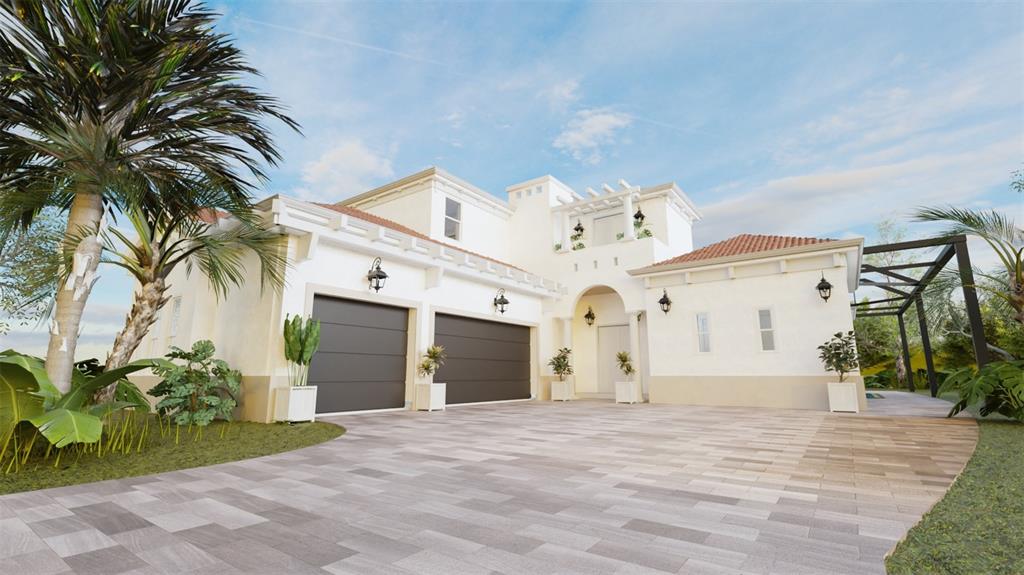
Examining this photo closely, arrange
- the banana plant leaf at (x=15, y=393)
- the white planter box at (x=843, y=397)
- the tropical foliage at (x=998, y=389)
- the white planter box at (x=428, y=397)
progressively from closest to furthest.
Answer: the banana plant leaf at (x=15, y=393) < the tropical foliage at (x=998, y=389) < the white planter box at (x=843, y=397) < the white planter box at (x=428, y=397)

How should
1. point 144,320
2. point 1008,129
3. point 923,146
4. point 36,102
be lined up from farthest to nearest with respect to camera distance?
point 923,146 < point 1008,129 < point 144,320 < point 36,102

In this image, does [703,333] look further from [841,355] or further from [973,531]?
[973,531]

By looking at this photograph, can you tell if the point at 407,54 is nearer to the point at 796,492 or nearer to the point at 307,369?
the point at 307,369

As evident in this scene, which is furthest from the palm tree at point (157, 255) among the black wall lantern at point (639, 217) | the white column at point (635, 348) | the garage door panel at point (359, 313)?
the black wall lantern at point (639, 217)

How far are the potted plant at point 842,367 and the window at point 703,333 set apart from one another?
2563 millimetres

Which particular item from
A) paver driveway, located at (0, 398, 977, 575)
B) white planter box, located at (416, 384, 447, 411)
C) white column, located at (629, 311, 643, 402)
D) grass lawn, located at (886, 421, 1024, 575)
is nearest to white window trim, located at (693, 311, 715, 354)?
white column, located at (629, 311, 643, 402)

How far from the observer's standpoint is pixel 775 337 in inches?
422

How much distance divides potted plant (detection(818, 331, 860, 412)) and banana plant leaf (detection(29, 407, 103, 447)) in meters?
12.3

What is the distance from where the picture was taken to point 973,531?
2.20 metres

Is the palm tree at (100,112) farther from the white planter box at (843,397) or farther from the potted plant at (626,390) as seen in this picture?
the white planter box at (843,397)

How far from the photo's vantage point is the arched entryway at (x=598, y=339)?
14.9 metres

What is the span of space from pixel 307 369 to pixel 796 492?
7.57 meters

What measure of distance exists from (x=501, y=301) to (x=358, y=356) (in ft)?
15.6

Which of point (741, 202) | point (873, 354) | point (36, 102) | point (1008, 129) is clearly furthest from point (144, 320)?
Answer: point (873, 354)
